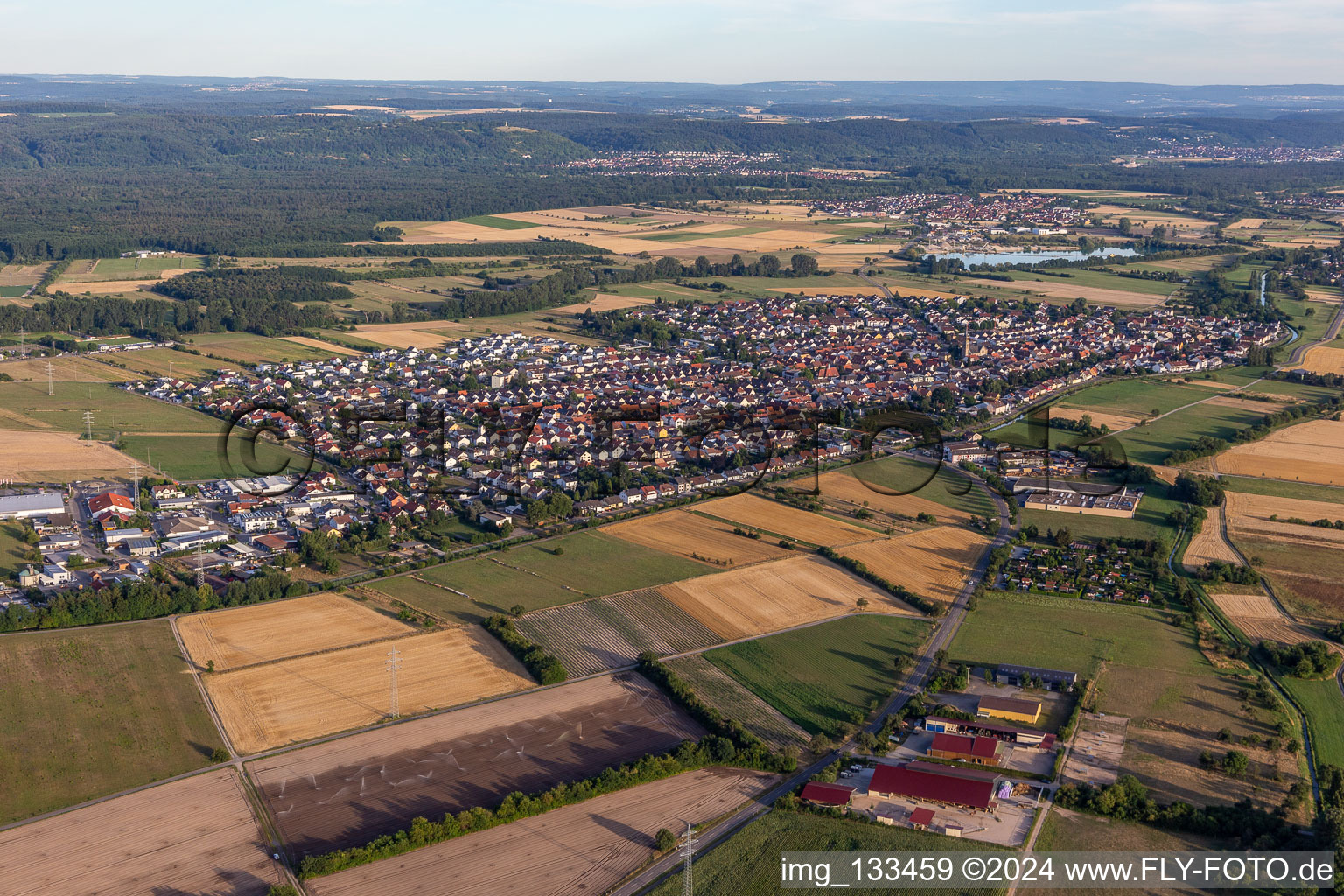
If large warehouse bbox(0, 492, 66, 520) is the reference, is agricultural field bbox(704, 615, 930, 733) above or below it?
below

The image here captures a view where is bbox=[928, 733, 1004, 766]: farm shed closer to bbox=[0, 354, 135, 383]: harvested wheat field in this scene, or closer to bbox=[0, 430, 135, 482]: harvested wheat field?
bbox=[0, 430, 135, 482]: harvested wheat field

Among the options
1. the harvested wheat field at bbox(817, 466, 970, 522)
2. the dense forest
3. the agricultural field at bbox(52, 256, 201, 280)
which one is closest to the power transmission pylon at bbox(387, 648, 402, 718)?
the harvested wheat field at bbox(817, 466, 970, 522)

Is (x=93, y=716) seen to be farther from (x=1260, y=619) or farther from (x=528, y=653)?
(x=1260, y=619)

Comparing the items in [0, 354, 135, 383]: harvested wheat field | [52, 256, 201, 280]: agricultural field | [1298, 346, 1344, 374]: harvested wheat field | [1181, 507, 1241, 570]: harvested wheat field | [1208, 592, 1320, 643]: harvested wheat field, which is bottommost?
[1208, 592, 1320, 643]: harvested wheat field

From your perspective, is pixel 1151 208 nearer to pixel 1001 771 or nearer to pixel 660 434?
pixel 660 434

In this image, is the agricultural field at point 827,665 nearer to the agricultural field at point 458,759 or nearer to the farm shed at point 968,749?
the farm shed at point 968,749

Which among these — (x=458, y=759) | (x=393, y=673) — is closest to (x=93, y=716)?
(x=393, y=673)

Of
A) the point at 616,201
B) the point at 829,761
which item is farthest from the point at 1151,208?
the point at 829,761
